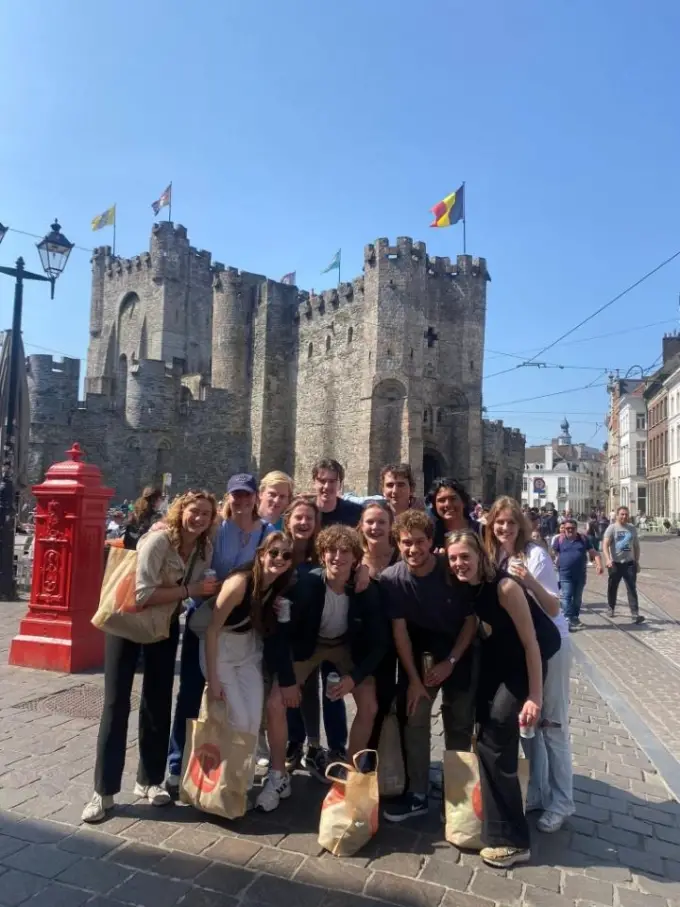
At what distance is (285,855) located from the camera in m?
2.97

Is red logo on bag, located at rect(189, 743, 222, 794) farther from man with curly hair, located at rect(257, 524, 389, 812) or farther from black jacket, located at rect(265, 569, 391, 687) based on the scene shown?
black jacket, located at rect(265, 569, 391, 687)

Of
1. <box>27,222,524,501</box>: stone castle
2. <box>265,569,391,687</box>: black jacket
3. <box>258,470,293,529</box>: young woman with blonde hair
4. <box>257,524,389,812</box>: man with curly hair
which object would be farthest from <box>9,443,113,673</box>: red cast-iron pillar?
<box>27,222,524,501</box>: stone castle

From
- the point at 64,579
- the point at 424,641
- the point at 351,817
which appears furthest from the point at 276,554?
the point at 64,579

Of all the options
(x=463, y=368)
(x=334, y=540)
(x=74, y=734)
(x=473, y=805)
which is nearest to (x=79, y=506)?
(x=74, y=734)

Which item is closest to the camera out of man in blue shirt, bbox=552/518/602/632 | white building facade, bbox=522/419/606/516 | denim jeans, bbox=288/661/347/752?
denim jeans, bbox=288/661/347/752

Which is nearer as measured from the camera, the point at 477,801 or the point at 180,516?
the point at 477,801

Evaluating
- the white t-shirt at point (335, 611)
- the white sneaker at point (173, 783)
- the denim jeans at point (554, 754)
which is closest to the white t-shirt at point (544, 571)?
the denim jeans at point (554, 754)

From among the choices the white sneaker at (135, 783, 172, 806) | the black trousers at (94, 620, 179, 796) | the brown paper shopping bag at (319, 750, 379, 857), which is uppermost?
the black trousers at (94, 620, 179, 796)

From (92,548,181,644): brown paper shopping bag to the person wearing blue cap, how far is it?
22cm

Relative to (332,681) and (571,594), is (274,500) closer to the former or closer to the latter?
(332,681)

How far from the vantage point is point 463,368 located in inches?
1195

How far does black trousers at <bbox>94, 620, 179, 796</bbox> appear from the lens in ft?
11.1

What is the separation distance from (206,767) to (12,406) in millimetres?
8124

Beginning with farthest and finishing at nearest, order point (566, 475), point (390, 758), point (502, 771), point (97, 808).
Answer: point (566, 475) < point (390, 758) < point (97, 808) < point (502, 771)
